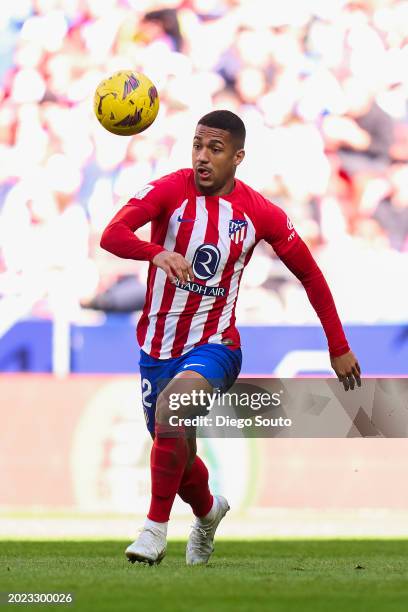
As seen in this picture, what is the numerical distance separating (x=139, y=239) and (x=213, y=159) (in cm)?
58

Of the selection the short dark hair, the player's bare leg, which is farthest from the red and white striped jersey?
the player's bare leg

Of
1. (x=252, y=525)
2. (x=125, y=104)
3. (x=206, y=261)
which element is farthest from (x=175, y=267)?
(x=252, y=525)

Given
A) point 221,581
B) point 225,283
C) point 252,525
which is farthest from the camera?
point 252,525

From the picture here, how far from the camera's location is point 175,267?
548 cm

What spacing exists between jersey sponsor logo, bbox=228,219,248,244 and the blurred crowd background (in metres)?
4.84

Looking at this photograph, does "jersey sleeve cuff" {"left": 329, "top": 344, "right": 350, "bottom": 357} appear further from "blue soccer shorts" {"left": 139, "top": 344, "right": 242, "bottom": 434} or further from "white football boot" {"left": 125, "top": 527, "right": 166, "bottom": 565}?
Result: "white football boot" {"left": 125, "top": 527, "right": 166, "bottom": 565}

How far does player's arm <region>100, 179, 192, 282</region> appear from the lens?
551 centimetres

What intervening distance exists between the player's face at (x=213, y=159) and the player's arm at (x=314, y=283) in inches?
10.3

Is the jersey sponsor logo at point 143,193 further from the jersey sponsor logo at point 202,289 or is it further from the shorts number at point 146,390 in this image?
the shorts number at point 146,390

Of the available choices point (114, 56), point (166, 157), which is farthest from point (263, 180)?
point (114, 56)

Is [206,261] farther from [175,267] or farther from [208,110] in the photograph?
[208,110]

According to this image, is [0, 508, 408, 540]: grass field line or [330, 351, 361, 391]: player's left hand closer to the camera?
[330, 351, 361, 391]: player's left hand

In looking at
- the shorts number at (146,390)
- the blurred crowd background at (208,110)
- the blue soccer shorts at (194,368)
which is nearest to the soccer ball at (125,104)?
the blue soccer shorts at (194,368)

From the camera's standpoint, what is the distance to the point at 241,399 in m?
10.5
